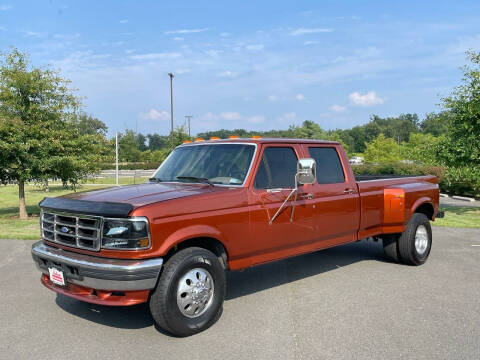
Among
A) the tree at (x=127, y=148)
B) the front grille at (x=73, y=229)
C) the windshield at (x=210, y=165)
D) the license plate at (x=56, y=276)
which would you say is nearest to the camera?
the front grille at (x=73, y=229)

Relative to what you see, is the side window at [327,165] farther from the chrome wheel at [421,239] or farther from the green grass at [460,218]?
the green grass at [460,218]

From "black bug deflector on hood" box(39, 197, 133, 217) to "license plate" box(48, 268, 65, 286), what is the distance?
0.61 metres

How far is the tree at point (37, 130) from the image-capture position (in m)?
12.0

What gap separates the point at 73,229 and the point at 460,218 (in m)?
12.4

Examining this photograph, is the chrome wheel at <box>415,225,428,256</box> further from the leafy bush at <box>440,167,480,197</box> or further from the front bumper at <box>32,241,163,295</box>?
the leafy bush at <box>440,167,480,197</box>

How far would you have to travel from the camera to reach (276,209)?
5.01 m

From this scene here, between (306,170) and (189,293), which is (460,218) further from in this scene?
(189,293)

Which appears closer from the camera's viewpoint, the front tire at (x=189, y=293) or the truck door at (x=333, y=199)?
the front tire at (x=189, y=293)

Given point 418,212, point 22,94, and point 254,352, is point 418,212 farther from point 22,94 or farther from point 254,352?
point 22,94

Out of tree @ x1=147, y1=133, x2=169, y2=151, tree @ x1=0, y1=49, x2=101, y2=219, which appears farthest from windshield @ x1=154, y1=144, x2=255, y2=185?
tree @ x1=147, y1=133, x2=169, y2=151

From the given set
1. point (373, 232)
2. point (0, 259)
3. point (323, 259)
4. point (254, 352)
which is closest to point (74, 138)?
point (0, 259)

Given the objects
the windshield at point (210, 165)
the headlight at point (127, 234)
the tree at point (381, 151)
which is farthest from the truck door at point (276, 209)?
the tree at point (381, 151)

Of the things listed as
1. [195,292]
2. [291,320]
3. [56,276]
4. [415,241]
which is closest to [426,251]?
[415,241]

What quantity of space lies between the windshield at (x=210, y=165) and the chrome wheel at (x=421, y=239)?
11.6ft
